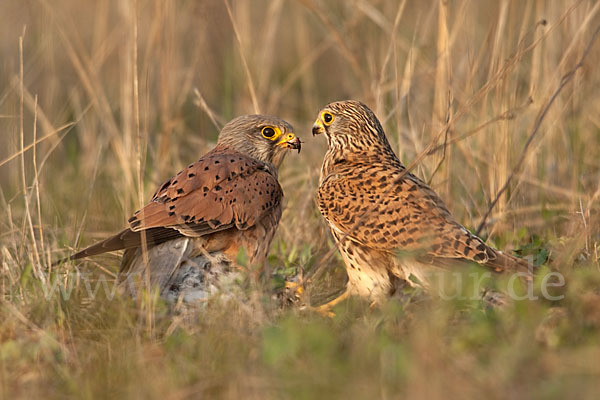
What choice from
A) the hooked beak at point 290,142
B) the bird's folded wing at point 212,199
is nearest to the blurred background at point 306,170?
the bird's folded wing at point 212,199

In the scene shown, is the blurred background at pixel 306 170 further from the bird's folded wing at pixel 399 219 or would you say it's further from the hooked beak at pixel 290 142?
the hooked beak at pixel 290 142

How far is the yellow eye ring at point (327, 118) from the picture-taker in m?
5.03

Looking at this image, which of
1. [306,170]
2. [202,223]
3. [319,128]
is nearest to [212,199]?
[202,223]

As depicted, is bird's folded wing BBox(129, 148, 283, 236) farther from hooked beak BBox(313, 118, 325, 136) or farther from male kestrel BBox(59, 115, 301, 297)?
hooked beak BBox(313, 118, 325, 136)

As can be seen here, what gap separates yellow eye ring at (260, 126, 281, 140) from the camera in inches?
196

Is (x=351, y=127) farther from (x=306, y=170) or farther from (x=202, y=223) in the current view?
Result: (x=202, y=223)

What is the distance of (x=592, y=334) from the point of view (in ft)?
10.4

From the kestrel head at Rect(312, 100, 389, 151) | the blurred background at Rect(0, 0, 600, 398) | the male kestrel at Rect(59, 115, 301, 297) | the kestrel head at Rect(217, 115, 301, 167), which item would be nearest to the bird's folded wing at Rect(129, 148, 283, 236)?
the male kestrel at Rect(59, 115, 301, 297)

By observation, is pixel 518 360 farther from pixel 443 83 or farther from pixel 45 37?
pixel 45 37

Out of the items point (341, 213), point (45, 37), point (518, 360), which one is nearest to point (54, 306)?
point (341, 213)

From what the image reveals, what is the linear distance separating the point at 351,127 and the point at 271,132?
0.49 m

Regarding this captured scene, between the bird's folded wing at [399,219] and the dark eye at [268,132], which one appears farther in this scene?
the dark eye at [268,132]

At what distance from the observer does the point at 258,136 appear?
16.3ft

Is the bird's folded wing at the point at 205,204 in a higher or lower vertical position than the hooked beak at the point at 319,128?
lower
